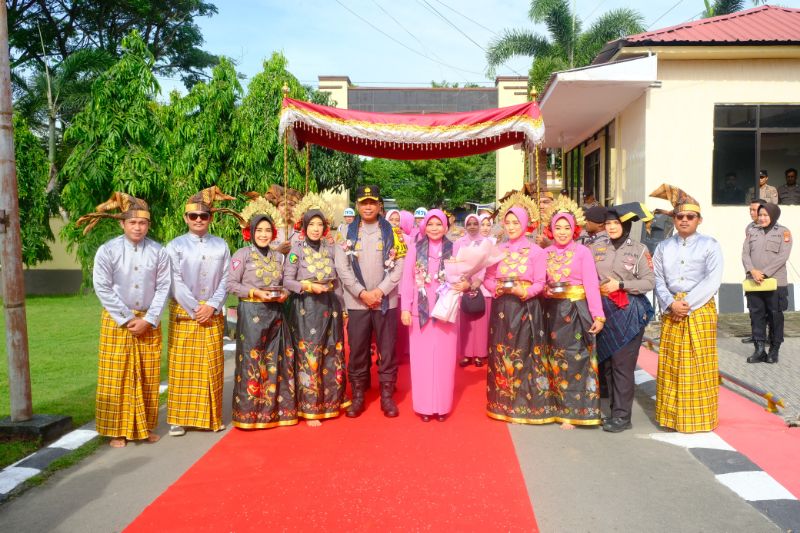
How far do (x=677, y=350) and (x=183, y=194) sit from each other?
39.1 ft

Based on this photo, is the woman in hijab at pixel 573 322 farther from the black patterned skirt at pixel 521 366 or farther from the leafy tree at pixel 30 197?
the leafy tree at pixel 30 197

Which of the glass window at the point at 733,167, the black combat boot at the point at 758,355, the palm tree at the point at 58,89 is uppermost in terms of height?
the palm tree at the point at 58,89

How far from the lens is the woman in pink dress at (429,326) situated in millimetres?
5168

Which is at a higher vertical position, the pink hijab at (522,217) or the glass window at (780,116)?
the glass window at (780,116)

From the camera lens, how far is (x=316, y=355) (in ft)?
17.0

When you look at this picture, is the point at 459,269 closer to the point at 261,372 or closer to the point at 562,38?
the point at 261,372

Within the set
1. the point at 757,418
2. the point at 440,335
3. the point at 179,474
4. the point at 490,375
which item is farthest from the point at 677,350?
the point at 179,474

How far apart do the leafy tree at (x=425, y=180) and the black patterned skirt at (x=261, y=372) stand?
20522mm

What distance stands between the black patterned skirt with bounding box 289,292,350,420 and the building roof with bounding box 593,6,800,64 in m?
7.34

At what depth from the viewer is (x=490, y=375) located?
206 inches

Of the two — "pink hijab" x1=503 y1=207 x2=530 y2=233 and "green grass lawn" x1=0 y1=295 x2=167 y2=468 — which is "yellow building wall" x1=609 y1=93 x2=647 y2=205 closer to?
"pink hijab" x1=503 y1=207 x2=530 y2=233

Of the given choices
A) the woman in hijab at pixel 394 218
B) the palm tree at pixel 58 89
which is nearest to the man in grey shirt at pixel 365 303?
the woman in hijab at pixel 394 218

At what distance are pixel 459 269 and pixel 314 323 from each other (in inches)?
50.1

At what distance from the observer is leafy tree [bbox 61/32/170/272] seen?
14.4 m
